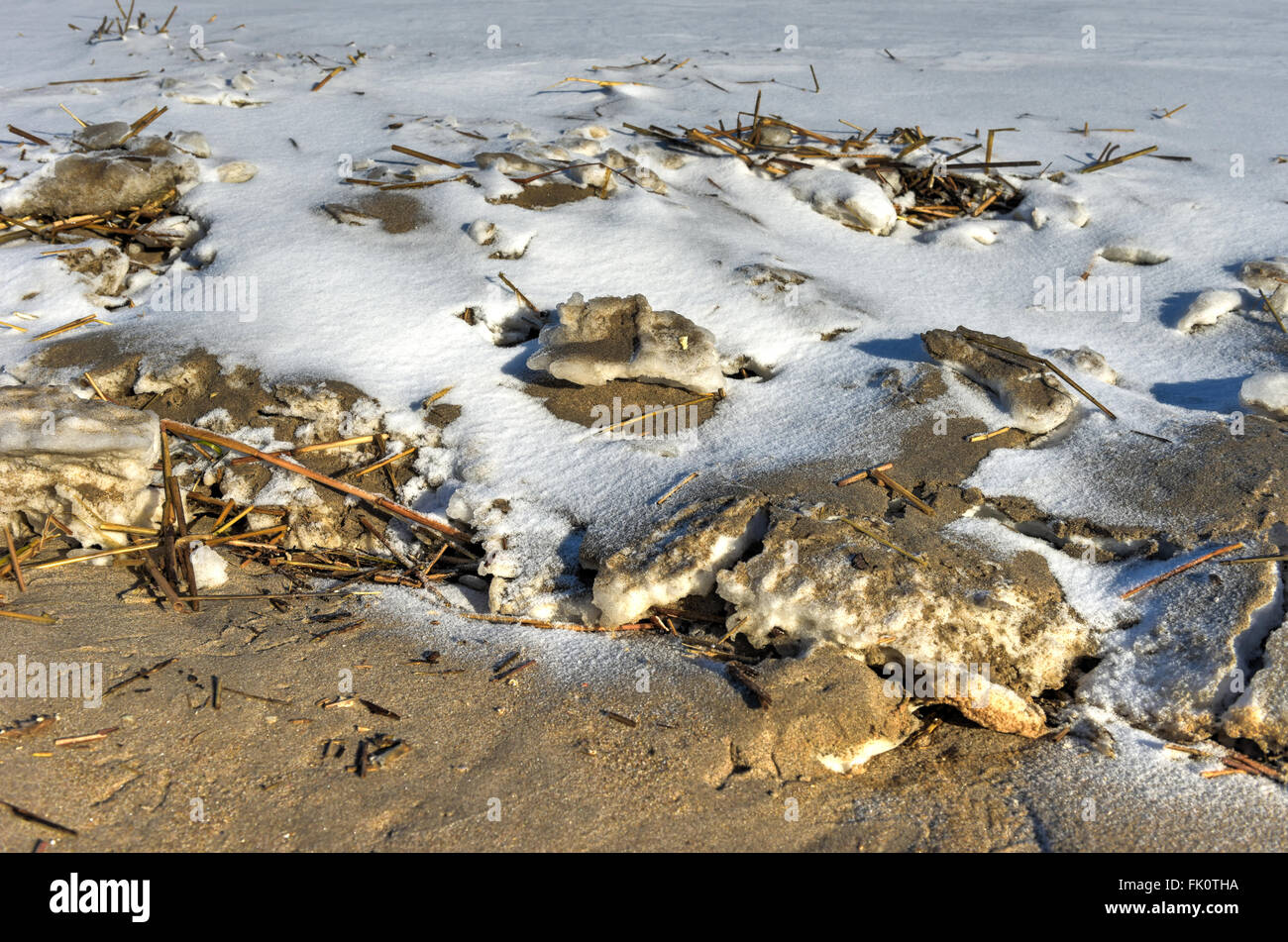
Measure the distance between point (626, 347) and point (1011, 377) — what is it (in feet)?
5.09

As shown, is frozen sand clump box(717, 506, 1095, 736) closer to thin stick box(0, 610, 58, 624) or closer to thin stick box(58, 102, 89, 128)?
thin stick box(0, 610, 58, 624)

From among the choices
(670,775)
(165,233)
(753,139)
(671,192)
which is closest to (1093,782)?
(670,775)

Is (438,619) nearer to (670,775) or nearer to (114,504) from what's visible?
(670,775)

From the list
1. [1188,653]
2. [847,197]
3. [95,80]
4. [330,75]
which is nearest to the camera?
[1188,653]

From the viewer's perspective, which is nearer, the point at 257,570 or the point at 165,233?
the point at 257,570

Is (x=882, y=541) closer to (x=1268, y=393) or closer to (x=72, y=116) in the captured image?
(x=1268, y=393)

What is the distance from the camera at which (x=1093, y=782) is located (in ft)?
7.50

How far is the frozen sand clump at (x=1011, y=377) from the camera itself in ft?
11.1

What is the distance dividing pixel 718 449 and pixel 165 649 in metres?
1.97

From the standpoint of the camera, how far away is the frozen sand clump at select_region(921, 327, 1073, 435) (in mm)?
3387

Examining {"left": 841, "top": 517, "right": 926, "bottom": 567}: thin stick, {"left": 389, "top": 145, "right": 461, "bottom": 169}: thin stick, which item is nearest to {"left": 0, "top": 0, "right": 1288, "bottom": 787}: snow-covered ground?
{"left": 389, "top": 145, "right": 461, "bottom": 169}: thin stick

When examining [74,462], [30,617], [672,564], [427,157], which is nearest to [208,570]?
[30,617]

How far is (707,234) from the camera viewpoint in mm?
4625
